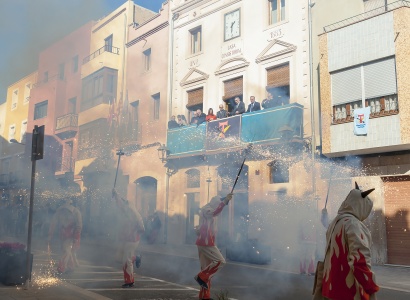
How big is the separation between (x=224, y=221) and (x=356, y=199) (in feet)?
32.1

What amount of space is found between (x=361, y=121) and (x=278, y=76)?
406cm

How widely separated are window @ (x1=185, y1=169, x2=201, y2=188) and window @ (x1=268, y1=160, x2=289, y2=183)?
3.39 meters

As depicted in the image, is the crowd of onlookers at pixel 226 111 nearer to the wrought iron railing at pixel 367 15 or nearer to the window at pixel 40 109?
the wrought iron railing at pixel 367 15

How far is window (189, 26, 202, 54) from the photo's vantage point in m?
18.8

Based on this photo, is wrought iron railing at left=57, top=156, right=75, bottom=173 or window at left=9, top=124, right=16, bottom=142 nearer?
window at left=9, top=124, right=16, bottom=142

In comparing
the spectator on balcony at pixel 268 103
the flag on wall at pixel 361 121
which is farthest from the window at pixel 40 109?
the flag on wall at pixel 361 121

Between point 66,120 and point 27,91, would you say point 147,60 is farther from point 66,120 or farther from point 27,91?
point 27,91

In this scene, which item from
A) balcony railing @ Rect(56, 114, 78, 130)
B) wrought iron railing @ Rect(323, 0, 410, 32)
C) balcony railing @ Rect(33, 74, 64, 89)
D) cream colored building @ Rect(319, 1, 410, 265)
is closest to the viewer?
balcony railing @ Rect(33, 74, 64, 89)

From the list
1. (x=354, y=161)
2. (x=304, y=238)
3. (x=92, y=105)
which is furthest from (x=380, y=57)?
(x=92, y=105)

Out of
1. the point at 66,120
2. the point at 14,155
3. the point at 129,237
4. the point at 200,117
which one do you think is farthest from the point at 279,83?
the point at 129,237

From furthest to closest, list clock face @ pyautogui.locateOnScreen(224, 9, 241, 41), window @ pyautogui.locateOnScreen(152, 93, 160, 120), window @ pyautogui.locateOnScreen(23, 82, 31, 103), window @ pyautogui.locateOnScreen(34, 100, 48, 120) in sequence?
1. window @ pyautogui.locateOnScreen(152, 93, 160, 120)
2. clock face @ pyautogui.locateOnScreen(224, 9, 241, 41)
3. window @ pyautogui.locateOnScreen(34, 100, 48, 120)
4. window @ pyautogui.locateOnScreen(23, 82, 31, 103)

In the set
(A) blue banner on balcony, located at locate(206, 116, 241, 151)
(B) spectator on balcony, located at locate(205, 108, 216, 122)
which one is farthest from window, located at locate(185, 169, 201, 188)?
(B) spectator on balcony, located at locate(205, 108, 216, 122)

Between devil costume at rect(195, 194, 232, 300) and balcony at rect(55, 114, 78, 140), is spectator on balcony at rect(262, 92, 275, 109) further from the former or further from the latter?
devil costume at rect(195, 194, 232, 300)

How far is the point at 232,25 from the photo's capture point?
17.0 m
